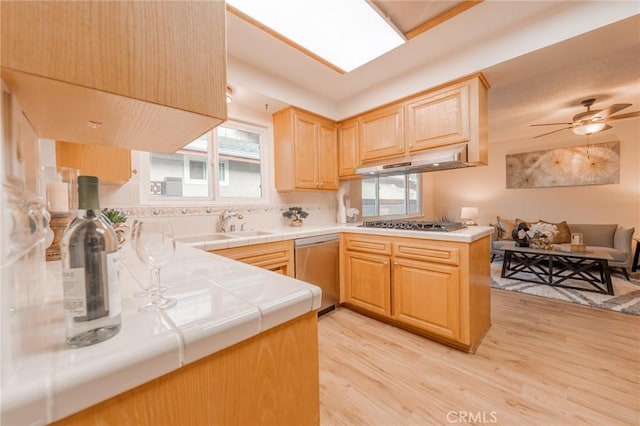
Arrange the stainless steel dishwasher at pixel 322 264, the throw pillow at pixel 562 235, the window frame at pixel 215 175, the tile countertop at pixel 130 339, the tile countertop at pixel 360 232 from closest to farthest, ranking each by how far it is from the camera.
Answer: the tile countertop at pixel 130 339 → the tile countertop at pixel 360 232 → the window frame at pixel 215 175 → the stainless steel dishwasher at pixel 322 264 → the throw pillow at pixel 562 235

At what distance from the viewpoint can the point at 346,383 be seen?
5.36 ft

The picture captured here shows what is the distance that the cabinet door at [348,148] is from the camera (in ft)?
9.96

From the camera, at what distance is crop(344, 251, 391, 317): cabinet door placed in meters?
2.37

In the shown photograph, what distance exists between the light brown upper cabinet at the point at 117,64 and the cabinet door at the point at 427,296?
1.98 metres

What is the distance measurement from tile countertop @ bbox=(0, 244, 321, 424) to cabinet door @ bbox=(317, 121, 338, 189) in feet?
7.76

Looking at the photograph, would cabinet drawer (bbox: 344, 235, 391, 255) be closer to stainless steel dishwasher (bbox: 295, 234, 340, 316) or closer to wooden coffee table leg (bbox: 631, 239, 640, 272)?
stainless steel dishwasher (bbox: 295, 234, 340, 316)

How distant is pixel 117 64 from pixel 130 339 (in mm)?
465

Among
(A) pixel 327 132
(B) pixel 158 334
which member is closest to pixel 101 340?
(B) pixel 158 334

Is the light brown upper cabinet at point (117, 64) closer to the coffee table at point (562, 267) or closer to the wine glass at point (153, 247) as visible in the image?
the wine glass at point (153, 247)

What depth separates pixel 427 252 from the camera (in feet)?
6.86

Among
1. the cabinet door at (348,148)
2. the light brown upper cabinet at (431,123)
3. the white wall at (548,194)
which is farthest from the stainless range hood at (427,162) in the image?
the white wall at (548,194)

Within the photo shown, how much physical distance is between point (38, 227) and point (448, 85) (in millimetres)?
2696

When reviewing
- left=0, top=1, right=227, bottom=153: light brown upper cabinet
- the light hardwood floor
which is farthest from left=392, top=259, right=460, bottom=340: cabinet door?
left=0, top=1, right=227, bottom=153: light brown upper cabinet

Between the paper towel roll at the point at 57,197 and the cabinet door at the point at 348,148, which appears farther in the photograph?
the cabinet door at the point at 348,148
